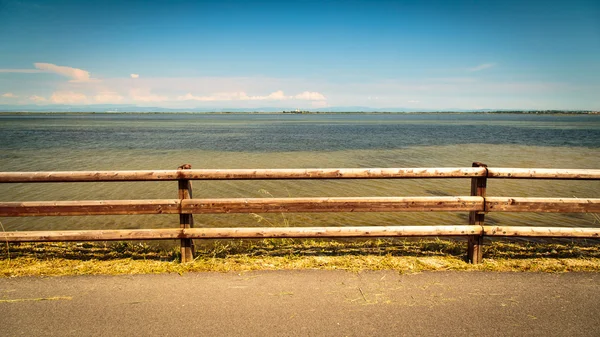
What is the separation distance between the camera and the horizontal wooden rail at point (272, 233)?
5133mm

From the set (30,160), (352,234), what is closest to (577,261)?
(352,234)

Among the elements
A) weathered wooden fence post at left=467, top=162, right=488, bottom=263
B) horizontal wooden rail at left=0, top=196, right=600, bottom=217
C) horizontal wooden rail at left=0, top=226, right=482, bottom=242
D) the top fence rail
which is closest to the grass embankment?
weathered wooden fence post at left=467, top=162, right=488, bottom=263

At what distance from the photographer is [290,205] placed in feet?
17.0

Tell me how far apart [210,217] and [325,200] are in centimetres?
559

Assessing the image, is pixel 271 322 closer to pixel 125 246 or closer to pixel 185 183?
pixel 185 183

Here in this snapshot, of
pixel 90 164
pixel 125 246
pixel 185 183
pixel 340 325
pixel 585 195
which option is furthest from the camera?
pixel 90 164

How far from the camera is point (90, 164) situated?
22688 millimetres

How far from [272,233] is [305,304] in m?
1.39

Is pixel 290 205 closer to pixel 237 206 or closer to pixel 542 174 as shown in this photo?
pixel 237 206

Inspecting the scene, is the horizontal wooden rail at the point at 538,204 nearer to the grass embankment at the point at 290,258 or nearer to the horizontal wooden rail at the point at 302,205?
the horizontal wooden rail at the point at 302,205

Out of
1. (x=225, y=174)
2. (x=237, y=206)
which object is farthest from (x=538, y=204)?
(x=225, y=174)

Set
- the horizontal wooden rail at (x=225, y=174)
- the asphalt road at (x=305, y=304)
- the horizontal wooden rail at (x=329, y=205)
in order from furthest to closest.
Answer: the horizontal wooden rail at (x=329, y=205) → the horizontal wooden rail at (x=225, y=174) → the asphalt road at (x=305, y=304)

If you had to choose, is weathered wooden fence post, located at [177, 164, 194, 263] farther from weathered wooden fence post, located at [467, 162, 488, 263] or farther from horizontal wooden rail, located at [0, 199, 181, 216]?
weathered wooden fence post, located at [467, 162, 488, 263]

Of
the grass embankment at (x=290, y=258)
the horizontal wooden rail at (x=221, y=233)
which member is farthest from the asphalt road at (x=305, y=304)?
the horizontal wooden rail at (x=221, y=233)
